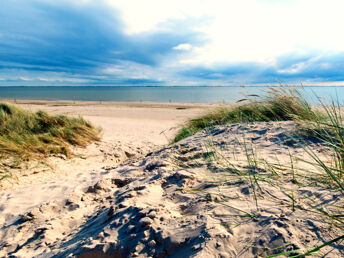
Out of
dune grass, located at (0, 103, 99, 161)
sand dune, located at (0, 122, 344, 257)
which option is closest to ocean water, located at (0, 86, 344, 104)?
sand dune, located at (0, 122, 344, 257)

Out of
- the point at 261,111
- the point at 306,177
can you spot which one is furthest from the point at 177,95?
the point at 306,177

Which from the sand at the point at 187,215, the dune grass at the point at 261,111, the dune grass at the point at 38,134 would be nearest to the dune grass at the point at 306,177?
the sand at the point at 187,215

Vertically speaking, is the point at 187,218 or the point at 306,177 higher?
the point at 306,177

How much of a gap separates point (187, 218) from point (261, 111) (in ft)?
14.0

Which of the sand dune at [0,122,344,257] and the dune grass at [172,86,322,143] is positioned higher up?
the dune grass at [172,86,322,143]

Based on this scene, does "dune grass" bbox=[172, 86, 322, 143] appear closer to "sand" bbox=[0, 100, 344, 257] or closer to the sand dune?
"sand" bbox=[0, 100, 344, 257]

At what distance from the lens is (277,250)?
3.92 feet

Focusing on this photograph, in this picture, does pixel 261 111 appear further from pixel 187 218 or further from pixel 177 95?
pixel 177 95

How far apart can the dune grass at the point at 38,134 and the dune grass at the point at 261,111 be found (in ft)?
8.59

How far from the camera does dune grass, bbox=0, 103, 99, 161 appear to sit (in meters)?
4.36

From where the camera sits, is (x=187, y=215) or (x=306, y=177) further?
(x=306, y=177)

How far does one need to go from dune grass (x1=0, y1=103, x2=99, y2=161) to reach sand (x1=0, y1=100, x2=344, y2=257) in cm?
162

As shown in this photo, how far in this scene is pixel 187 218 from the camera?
1.60 meters

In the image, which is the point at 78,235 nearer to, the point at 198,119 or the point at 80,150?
the point at 80,150
